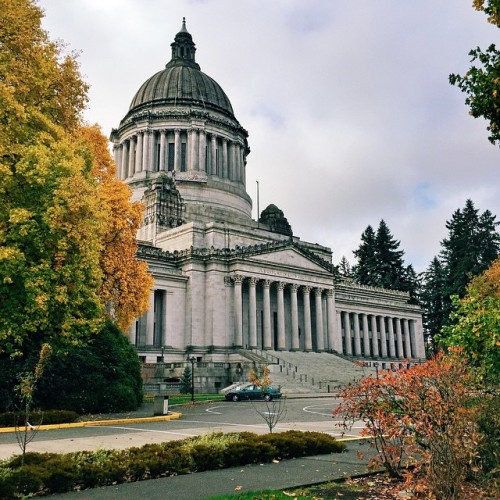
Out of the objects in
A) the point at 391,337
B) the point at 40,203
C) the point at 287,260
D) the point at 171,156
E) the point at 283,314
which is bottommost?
the point at 391,337

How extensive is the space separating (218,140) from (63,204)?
209ft

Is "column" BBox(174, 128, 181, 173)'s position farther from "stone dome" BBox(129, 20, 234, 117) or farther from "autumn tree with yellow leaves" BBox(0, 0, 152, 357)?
"autumn tree with yellow leaves" BBox(0, 0, 152, 357)

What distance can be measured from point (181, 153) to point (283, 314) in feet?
109

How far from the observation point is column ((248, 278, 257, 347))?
57.9m

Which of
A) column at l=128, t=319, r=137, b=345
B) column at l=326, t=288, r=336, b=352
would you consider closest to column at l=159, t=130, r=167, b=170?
column at l=128, t=319, r=137, b=345

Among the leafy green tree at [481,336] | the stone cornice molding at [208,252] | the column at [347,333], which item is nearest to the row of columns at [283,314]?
the stone cornice molding at [208,252]

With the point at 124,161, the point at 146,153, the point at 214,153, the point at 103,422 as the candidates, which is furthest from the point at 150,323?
the point at 124,161

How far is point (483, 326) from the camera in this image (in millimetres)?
17438

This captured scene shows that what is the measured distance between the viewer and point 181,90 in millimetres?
83875

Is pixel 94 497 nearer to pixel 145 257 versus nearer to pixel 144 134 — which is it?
pixel 145 257

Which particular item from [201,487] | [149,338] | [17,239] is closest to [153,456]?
[201,487]

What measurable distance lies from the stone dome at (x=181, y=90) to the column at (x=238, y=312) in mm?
36640

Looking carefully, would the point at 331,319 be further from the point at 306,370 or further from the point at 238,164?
the point at 238,164

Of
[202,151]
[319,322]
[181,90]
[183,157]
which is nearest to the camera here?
[319,322]
